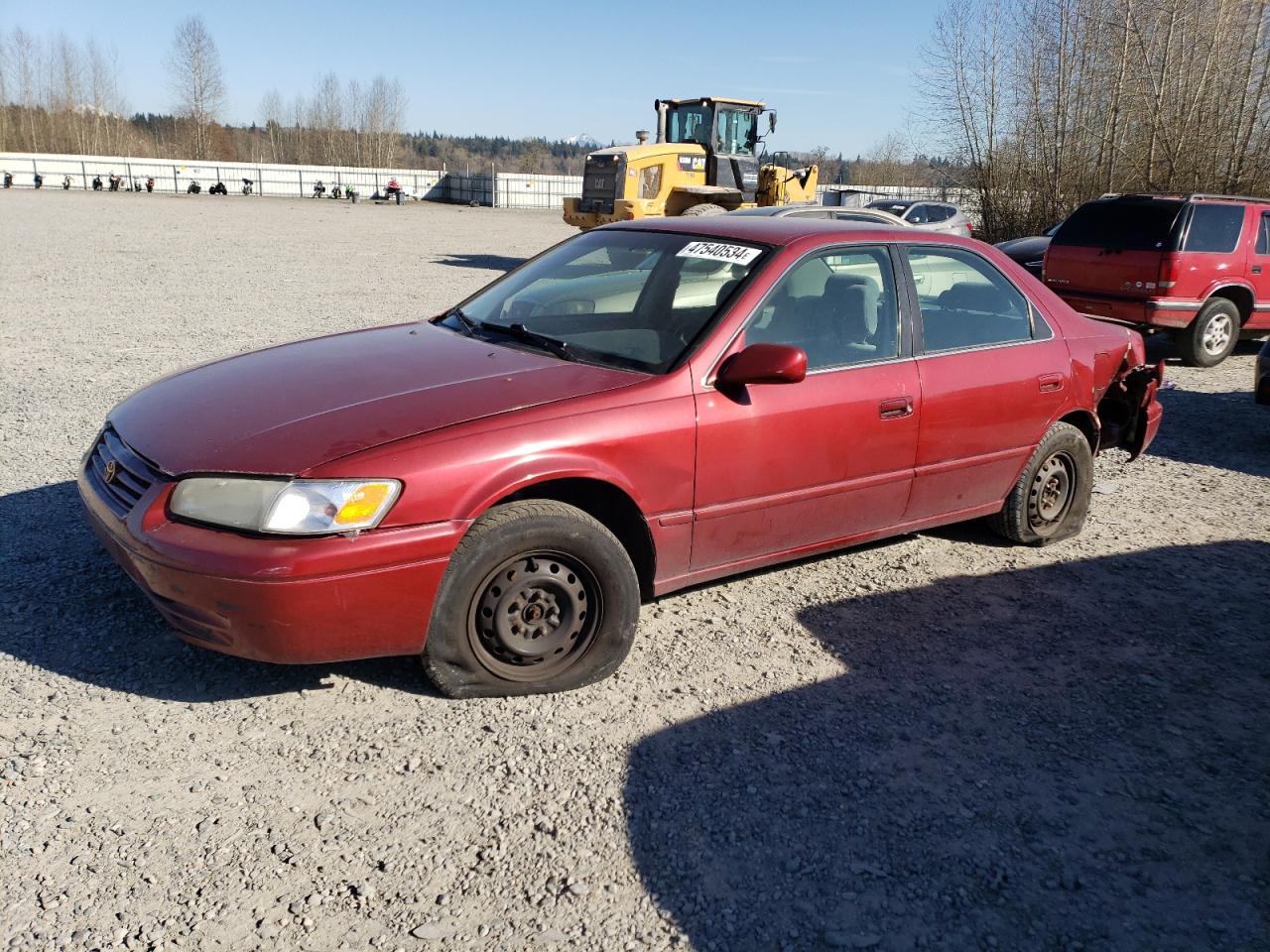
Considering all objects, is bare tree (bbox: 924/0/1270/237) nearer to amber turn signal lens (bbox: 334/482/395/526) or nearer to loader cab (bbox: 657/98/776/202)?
loader cab (bbox: 657/98/776/202)

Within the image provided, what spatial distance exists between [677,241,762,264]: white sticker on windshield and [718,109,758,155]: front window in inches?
700

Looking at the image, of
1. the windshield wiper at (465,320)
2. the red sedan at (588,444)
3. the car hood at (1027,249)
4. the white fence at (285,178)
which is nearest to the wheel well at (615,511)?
the red sedan at (588,444)

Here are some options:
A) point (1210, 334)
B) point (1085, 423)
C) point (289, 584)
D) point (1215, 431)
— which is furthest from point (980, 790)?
point (1210, 334)

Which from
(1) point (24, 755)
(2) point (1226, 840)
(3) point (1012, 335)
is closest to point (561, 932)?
(1) point (24, 755)

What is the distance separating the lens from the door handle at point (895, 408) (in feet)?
13.9

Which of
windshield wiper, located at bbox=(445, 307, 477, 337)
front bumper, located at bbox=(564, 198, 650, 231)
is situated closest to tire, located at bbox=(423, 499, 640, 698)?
windshield wiper, located at bbox=(445, 307, 477, 337)

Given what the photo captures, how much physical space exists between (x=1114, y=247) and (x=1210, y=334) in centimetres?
143

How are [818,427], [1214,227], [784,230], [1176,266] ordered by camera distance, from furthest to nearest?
[1214,227] → [1176,266] → [784,230] → [818,427]

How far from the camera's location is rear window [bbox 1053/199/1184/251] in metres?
10.4

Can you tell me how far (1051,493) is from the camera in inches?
206

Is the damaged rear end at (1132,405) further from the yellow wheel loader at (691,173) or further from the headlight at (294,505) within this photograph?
the yellow wheel loader at (691,173)

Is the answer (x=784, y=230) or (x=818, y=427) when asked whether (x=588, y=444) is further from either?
(x=784, y=230)

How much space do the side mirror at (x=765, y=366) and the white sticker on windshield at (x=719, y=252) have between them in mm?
555

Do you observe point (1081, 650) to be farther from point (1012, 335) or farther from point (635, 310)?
point (635, 310)
